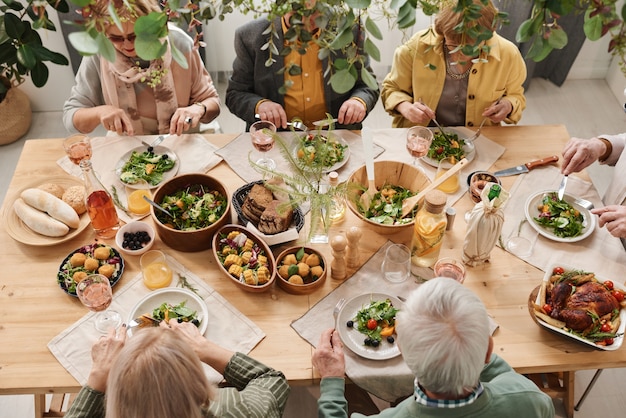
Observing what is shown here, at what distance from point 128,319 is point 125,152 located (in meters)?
0.84

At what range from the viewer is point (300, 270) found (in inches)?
73.2

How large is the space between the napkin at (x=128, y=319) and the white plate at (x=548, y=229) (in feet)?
3.61

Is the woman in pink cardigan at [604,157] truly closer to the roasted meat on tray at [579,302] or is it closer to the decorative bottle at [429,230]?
the roasted meat on tray at [579,302]

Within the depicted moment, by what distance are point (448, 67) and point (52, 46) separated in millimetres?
2763

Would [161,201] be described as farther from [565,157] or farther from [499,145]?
[565,157]

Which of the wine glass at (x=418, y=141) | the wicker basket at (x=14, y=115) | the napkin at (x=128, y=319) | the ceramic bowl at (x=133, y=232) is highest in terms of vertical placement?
the wine glass at (x=418, y=141)

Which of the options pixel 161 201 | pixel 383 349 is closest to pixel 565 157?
pixel 383 349

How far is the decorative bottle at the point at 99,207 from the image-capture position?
1.95 meters

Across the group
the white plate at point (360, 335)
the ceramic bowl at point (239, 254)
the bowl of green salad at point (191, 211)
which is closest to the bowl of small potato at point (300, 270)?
the ceramic bowl at point (239, 254)

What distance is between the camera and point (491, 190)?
1.80m

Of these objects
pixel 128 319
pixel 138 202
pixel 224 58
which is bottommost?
pixel 224 58

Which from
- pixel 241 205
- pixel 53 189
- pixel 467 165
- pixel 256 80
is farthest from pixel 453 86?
pixel 53 189

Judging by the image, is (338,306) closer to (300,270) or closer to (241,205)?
(300,270)

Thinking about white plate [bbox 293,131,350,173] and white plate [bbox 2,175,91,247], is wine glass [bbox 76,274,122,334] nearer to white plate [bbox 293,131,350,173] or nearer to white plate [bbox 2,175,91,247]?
white plate [bbox 2,175,91,247]
